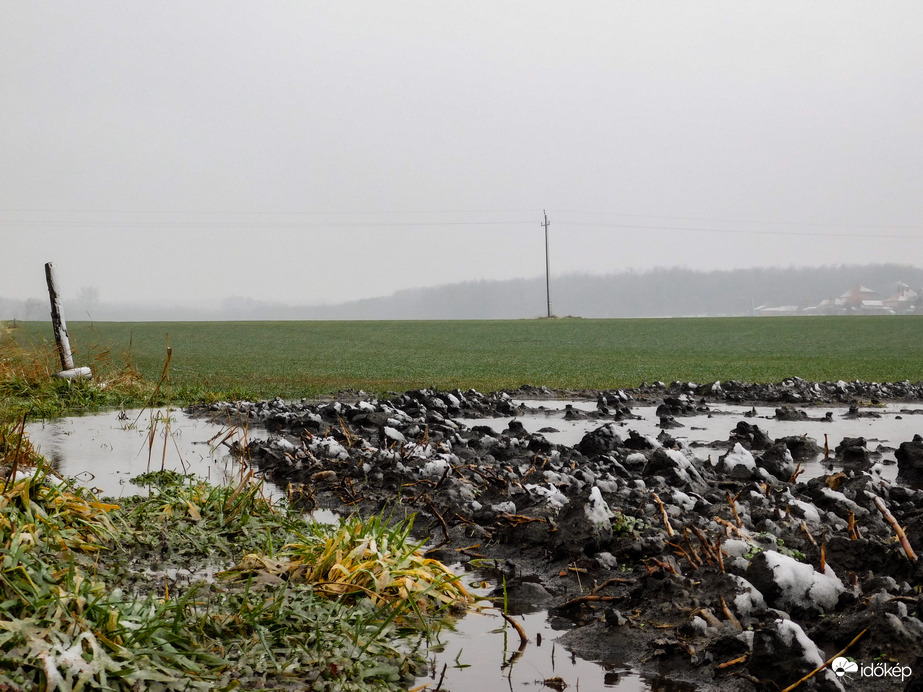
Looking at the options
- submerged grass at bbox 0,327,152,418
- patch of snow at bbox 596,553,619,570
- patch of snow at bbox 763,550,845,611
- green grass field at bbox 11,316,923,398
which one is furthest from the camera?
green grass field at bbox 11,316,923,398

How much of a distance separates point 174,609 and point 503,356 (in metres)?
19.4

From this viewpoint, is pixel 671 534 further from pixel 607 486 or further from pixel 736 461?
pixel 736 461

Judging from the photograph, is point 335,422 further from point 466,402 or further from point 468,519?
point 468,519

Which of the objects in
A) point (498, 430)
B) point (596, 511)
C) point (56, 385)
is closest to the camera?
point (596, 511)

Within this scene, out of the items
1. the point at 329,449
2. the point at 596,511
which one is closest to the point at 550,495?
the point at 596,511

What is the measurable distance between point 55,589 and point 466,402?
762cm

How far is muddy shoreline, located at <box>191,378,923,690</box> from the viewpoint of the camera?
2.96 metres

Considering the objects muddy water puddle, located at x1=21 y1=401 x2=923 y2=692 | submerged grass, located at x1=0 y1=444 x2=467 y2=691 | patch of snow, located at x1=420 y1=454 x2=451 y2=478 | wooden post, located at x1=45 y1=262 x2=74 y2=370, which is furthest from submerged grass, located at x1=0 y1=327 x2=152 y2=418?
submerged grass, located at x1=0 y1=444 x2=467 y2=691

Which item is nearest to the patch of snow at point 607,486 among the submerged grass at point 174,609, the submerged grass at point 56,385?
the submerged grass at point 174,609

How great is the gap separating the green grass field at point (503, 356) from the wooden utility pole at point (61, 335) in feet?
A: 1.48

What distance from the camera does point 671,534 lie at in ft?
13.8

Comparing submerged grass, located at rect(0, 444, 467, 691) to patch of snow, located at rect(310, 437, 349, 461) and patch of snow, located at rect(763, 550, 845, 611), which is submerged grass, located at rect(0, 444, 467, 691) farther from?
patch of snow, located at rect(310, 437, 349, 461)

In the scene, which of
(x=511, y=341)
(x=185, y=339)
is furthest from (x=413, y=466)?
(x=185, y=339)

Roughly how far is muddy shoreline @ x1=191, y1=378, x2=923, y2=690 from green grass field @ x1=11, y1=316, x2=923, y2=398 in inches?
175
